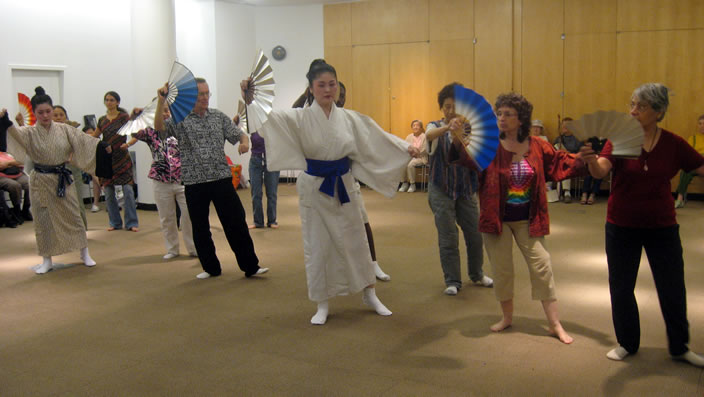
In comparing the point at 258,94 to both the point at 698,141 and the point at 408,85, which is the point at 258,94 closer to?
the point at 698,141

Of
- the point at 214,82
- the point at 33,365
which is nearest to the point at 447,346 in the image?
the point at 33,365

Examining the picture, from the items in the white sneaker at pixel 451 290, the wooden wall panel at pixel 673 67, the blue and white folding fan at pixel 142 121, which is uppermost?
the wooden wall panel at pixel 673 67

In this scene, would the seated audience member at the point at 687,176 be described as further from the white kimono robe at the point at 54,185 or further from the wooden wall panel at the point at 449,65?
the white kimono robe at the point at 54,185

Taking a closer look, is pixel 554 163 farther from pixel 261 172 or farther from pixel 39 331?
pixel 261 172

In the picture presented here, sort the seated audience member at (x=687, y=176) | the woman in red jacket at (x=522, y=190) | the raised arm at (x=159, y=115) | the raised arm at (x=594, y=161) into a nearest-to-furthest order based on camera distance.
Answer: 1. the raised arm at (x=594, y=161)
2. the woman in red jacket at (x=522, y=190)
3. the raised arm at (x=159, y=115)
4. the seated audience member at (x=687, y=176)

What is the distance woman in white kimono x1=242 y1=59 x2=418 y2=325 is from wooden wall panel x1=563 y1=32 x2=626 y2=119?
7257mm

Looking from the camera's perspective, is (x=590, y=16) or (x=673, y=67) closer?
(x=673, y=67)

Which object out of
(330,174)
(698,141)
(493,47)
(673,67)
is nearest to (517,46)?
(493,47)

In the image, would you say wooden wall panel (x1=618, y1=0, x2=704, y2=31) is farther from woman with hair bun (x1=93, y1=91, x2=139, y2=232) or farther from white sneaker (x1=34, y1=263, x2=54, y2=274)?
white sneaker (x1=34, y1=263, x2=54, y2=274)

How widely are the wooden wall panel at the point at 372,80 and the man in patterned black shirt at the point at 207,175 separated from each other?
7087mm

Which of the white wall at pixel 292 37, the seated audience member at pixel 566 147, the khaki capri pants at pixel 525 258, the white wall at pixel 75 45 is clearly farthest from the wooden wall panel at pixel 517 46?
the khaki capri pants at pixel 525 258

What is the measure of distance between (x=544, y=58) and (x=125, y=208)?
23.4ft

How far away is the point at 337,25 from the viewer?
12.3 metres

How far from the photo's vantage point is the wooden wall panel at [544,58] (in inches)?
414
